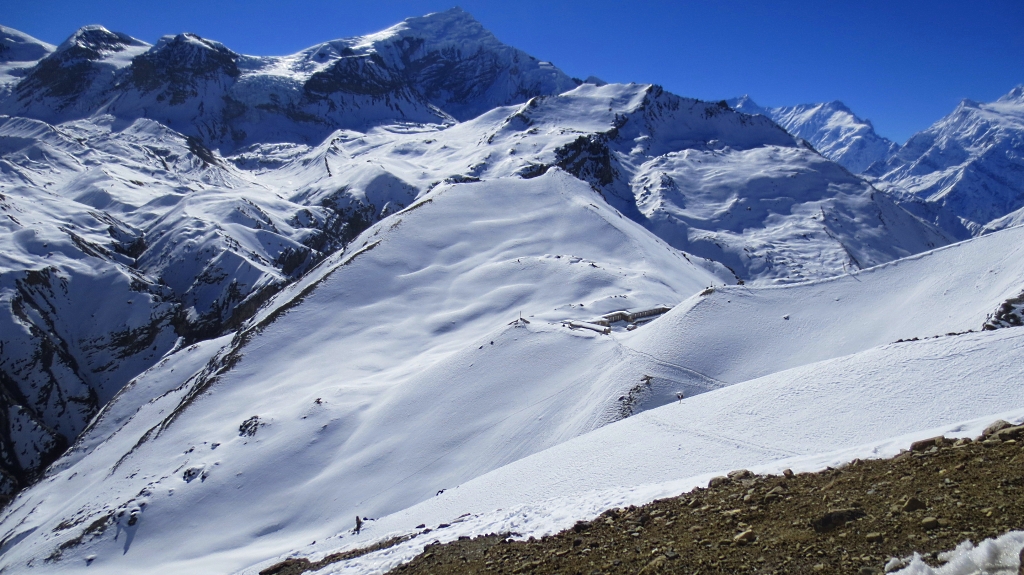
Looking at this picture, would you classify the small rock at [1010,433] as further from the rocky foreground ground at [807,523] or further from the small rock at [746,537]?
the small rock at [746,537]

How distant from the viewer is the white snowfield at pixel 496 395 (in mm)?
16094

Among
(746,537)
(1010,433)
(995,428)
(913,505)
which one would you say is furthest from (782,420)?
(746,537)

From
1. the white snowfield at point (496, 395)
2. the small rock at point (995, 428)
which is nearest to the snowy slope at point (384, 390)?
the white snowfield at point (496, 395)

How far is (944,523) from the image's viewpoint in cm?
724

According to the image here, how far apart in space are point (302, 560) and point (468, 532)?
6.66 m

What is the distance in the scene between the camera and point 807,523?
841cm

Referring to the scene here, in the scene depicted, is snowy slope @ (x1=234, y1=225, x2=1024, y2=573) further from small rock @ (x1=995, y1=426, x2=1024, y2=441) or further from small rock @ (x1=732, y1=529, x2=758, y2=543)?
small rock @ (x1=732, y1=529, x2=758, y2=543)

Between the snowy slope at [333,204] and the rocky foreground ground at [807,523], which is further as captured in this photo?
the snowy slope at [333,204]

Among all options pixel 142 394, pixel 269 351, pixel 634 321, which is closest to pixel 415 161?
Answer: pixel 142 394

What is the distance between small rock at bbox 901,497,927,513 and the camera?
785 centimetres

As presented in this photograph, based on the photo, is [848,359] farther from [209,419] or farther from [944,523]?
[209,419]

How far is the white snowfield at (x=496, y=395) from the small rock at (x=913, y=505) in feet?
16.6

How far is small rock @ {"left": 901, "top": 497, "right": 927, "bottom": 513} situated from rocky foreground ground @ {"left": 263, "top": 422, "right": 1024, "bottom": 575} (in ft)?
0.04

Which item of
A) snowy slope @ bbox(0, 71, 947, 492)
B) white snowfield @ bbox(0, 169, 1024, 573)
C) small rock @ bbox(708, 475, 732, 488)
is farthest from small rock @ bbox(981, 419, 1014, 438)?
snowy slope @ bbox(0, 71, 947, 492)
